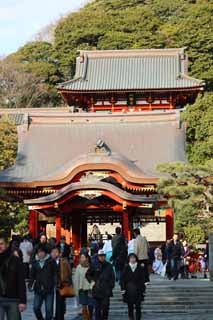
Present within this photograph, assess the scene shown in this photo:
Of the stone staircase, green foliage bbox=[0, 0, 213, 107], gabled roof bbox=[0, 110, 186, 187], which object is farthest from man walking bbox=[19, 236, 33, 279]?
green foliage bbox=[0, 0, 213, 107]

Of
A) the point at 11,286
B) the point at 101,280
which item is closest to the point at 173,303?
the point at 101,280

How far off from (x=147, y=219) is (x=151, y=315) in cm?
1281

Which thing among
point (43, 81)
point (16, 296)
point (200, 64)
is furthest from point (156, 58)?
point (16, 296)

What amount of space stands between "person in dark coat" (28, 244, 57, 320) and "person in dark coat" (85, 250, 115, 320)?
726 mm

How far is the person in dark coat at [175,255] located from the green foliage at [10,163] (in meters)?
12.2

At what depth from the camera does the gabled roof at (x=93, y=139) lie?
31.8m

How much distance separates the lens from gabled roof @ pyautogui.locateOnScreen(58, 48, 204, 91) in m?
40.8

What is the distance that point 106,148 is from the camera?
29438 millimetres

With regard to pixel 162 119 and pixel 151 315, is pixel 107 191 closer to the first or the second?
pixel 162 119

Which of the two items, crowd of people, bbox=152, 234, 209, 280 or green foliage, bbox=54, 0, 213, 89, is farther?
green foliage, bbox=54, 0, 213, 89

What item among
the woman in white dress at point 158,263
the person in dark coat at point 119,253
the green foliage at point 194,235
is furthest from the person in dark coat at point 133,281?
the green foliage at point 194,235

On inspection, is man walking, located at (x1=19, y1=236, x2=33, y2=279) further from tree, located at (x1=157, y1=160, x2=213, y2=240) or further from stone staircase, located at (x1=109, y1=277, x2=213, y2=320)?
tree, located at (x1=157, y1=160, x2=213, y2=240)

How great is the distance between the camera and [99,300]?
1329 centimetres

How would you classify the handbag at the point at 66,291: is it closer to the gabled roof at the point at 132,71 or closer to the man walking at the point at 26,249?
the man walking at the point at 26,249
